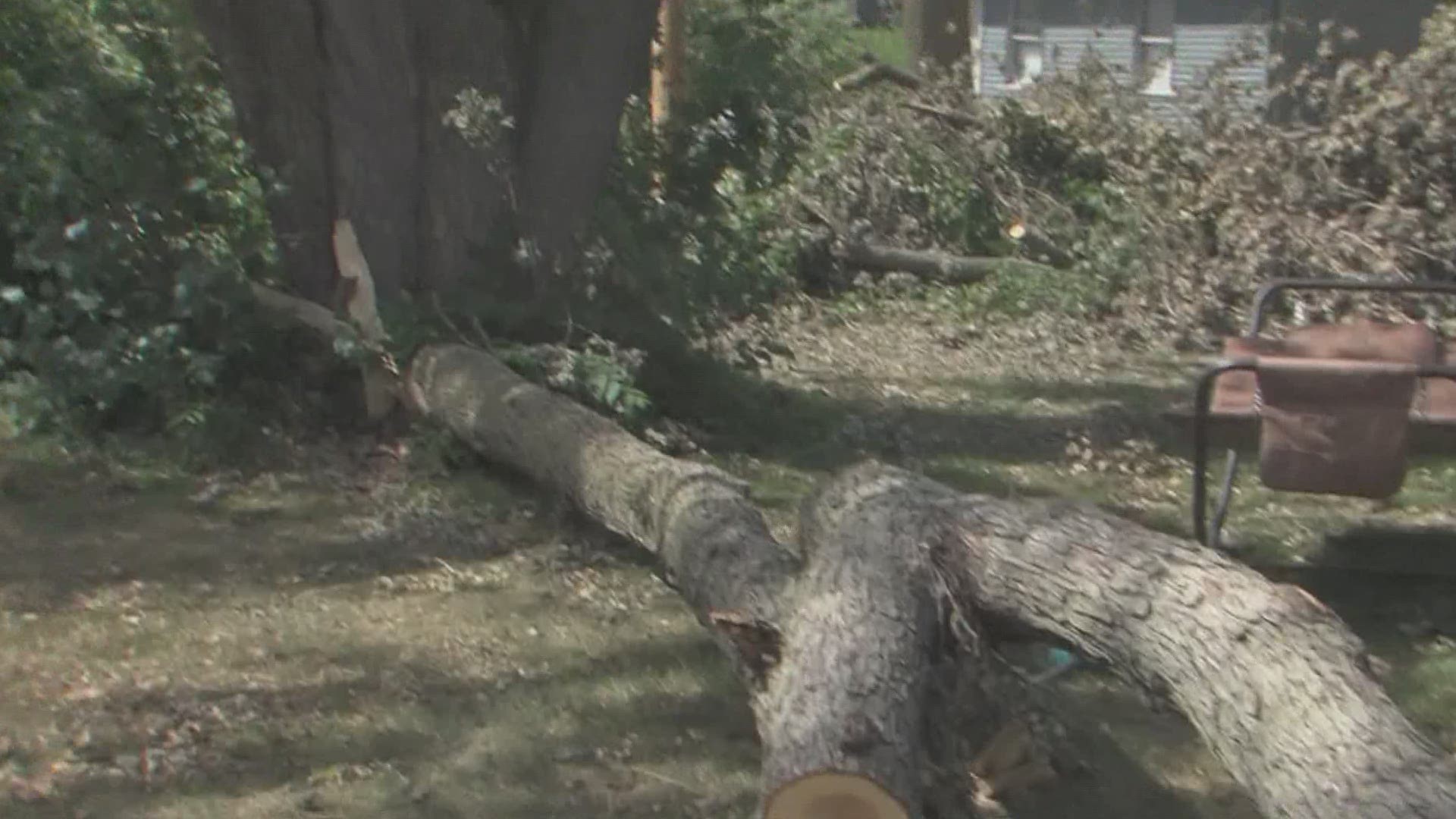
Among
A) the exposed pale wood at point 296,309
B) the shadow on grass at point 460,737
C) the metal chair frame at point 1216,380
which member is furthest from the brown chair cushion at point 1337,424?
the exposed pale wood at point 296,309

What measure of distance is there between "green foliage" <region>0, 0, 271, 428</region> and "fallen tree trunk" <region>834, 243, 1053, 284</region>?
5.48 m

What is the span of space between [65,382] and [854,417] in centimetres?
364

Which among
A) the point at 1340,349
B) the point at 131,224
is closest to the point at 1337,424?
the point at 1340,349

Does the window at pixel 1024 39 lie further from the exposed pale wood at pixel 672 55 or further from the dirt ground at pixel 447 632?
the dirt ground at pixel 447 632

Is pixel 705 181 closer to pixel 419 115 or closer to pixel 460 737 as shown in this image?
pixel 419 115

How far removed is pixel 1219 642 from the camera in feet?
13.3

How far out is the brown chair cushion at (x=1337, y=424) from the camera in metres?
5.50

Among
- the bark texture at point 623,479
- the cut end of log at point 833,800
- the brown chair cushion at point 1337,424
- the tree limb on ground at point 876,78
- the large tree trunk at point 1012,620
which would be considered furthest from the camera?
the tree limb on ground at point 876,78

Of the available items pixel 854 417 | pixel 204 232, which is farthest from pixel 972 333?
pixel 204 232

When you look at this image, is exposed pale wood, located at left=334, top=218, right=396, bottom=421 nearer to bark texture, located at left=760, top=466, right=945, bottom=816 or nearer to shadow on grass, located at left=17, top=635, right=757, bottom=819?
shadow on grass, located at left=17, top=635, right=757, bottom=819

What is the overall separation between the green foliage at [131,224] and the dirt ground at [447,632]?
38 cm

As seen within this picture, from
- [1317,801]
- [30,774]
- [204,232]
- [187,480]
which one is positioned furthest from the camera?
[204,232]

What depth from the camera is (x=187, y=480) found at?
25.7 ft

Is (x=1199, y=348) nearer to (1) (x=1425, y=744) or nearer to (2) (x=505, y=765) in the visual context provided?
(2) (x=505, y=765)
